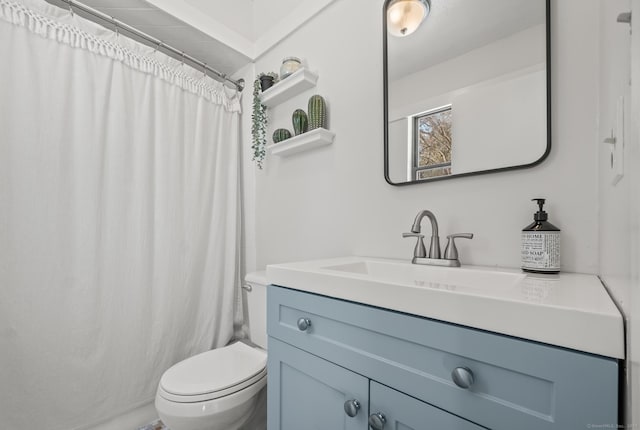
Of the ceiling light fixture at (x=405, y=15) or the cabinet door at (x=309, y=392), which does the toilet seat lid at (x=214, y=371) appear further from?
the ceiling light fixture at (x=405, y=15)

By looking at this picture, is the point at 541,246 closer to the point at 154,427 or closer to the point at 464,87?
the point at 464,87

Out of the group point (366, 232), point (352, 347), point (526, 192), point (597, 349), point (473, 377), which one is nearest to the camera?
point (597, 349)

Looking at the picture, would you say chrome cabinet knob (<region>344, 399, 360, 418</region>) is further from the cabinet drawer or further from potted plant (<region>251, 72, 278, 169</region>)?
potted plant (<region>251, 72, 278, 169</region>)

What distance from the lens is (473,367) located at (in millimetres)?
522

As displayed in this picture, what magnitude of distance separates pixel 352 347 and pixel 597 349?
46 centimetres

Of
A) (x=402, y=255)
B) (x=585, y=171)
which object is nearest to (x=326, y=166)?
(x=402, y=255)

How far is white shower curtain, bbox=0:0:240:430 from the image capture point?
1134mm

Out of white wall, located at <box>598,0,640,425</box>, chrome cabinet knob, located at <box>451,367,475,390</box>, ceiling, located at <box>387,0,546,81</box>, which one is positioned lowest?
chrome cabinet knob, located at <box>451,367,475,390</box>

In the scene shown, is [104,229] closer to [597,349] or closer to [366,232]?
[366,232]

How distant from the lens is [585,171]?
31.3 inches

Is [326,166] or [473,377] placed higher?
[326,166]

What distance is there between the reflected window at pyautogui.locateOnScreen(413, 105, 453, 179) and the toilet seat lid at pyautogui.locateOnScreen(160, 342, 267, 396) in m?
1.08

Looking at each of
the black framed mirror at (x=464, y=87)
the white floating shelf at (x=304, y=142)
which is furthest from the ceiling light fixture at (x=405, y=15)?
the white floating shelf at (x=304, y=142)

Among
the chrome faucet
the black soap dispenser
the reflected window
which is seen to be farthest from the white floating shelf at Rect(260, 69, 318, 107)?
the black soap dispenser
